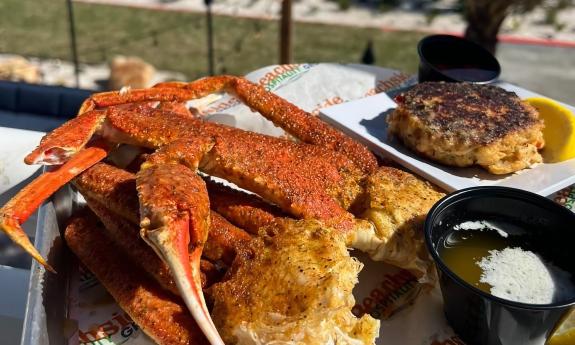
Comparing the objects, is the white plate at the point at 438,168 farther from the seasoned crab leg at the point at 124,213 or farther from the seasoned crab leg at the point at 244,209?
the seasoned crab leg at the point at 124,213

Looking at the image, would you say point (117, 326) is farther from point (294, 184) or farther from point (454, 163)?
point (454, 163)

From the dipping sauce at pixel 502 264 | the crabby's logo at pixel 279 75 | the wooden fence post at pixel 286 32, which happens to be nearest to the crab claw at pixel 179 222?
the dipping sauce at pixel 502 264

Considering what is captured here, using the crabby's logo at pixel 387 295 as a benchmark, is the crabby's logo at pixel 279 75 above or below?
above

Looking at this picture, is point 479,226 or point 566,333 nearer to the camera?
point 566,333

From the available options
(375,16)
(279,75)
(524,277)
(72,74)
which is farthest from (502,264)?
(375,16)

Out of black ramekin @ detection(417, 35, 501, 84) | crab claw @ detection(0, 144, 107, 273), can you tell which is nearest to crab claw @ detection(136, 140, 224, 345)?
crab claw @ detection(0, 144, 107, 273)

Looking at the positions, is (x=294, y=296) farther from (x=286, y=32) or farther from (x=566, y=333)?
(x=286, y=32)

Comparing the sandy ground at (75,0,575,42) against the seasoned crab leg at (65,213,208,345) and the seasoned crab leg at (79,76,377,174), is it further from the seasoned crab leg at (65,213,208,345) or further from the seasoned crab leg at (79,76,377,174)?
the seasoned crab leg at (65,213,208,345)
